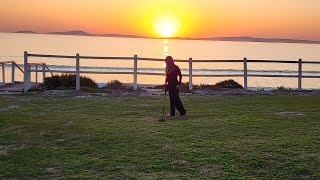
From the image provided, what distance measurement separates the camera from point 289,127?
408 inches

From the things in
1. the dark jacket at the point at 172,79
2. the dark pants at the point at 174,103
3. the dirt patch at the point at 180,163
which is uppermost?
the dark jacket at the point at 172,79

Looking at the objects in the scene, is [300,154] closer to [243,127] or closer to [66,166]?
[243,127]

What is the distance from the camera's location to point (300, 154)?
7.83 meters

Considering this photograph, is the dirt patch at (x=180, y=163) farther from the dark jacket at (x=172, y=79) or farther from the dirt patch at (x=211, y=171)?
the dark jacket at (x=172, y=79)

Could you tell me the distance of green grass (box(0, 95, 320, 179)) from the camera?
7.08 metres

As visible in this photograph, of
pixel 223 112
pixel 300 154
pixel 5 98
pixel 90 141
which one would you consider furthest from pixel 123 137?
pixel 5 98

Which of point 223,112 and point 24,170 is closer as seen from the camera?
point 24,170

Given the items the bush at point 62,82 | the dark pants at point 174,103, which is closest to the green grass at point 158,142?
the dark pants at point 174,103

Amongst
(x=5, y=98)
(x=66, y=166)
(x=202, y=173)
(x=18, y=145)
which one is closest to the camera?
(x=202, y=173)

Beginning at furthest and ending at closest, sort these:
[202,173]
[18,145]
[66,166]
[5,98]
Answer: [5,98]
[18,145]
[66,166]
[202,173]

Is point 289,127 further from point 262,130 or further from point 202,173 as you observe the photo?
point 202,173

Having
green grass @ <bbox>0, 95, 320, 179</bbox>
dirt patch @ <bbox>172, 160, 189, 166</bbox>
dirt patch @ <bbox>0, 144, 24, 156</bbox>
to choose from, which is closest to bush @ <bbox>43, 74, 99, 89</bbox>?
green grass @ <bbox>0, 95, 320, 179</bbox>

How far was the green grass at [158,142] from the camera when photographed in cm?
708

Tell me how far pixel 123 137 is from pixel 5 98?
28.3 feet
